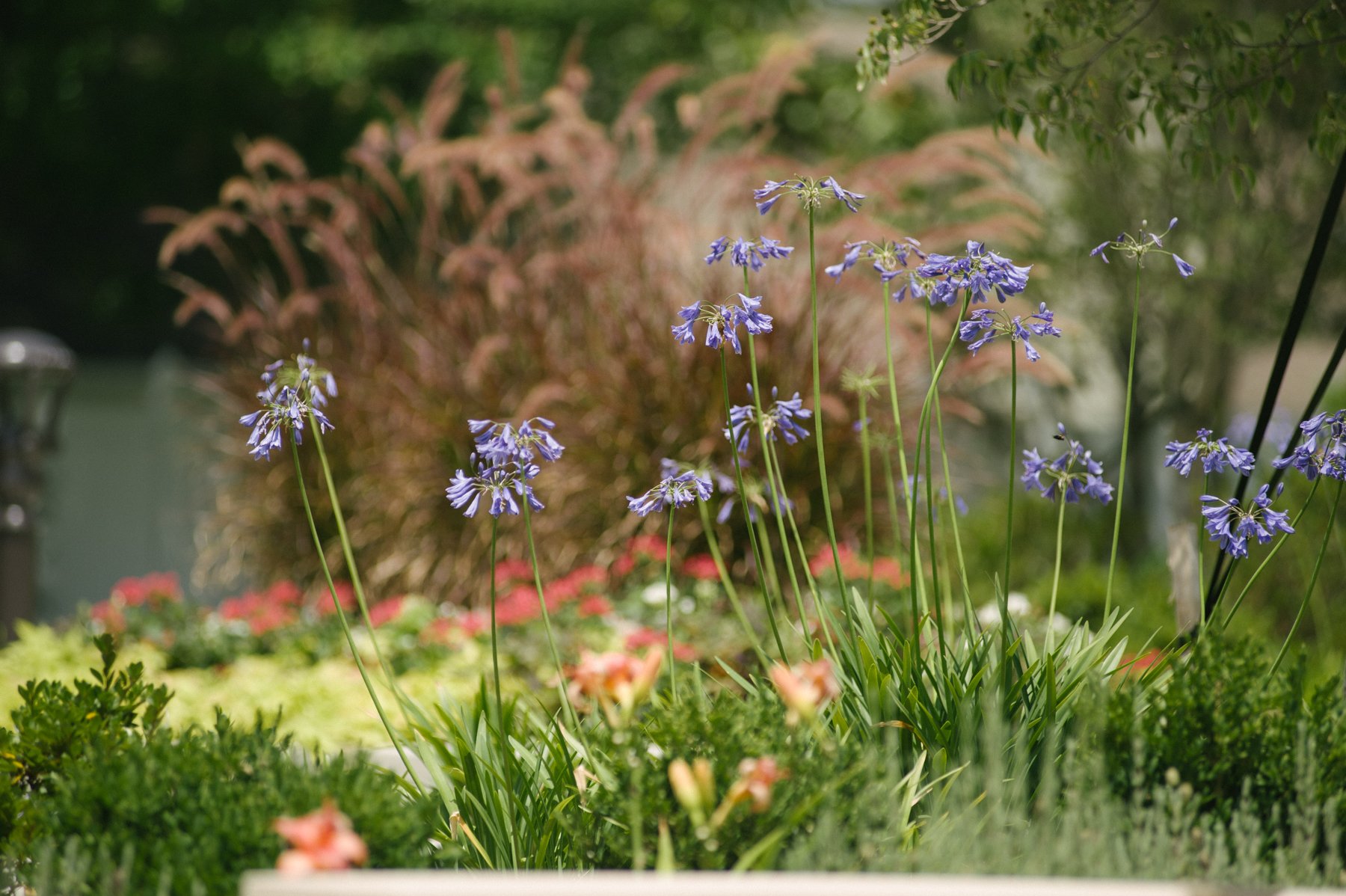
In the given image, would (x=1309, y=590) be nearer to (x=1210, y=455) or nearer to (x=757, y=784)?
(x=1210, y=455)

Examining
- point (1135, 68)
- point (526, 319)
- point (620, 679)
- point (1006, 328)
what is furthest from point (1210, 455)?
point (526, 319)

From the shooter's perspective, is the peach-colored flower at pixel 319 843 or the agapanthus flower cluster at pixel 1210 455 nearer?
the peach-colored flower at pixel 319 843

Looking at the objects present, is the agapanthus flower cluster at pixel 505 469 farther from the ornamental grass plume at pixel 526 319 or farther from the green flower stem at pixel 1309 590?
the ornamental grass plume at pixel 526 319

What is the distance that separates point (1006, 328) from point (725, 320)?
0.54 m

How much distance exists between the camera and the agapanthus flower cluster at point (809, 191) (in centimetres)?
218

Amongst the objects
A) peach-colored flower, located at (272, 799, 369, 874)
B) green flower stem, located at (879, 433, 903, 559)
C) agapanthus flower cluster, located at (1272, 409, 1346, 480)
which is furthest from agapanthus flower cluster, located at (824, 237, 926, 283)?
peach-colored flower, located at (272, 799, 369, 874)

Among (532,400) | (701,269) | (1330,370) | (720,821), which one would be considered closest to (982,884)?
(720,821)

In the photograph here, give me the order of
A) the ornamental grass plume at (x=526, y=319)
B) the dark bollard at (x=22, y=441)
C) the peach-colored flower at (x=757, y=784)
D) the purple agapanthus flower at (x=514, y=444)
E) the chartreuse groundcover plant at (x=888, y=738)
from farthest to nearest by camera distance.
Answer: the dark bollard at (x=22, y=441) → the ornamental grass plume at (x=526, y=319) → the purple agapanthus flower at (x=514, y=444) → the chartreuse groundcover plant at (x=888, y=738) → the peach-colored flower at (x=757, y=784)

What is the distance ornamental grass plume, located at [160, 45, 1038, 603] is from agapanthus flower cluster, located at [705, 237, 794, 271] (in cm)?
185

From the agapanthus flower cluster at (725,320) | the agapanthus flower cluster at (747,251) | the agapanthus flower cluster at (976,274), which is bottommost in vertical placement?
the agapanthus flower cluster at (725,320)

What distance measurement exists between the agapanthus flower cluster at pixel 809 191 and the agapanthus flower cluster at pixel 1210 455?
0.77 meters

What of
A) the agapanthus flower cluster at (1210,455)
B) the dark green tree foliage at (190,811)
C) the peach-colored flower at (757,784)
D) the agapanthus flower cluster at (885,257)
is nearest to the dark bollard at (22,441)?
the dark green tree foliage at (190,811)

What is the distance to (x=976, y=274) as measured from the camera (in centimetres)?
216

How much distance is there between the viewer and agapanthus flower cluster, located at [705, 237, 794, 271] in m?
2.22
